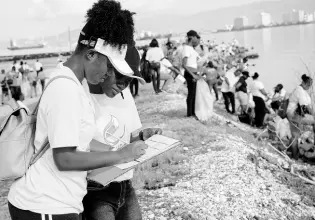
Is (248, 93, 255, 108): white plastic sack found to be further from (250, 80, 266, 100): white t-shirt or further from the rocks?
the rocks

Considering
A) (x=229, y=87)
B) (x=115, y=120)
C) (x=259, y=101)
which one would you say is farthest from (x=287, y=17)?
(x=115, y=120)

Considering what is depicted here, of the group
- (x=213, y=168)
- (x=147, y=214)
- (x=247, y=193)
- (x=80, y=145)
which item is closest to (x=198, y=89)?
(x=213, y=168)

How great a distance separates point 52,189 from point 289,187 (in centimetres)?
395

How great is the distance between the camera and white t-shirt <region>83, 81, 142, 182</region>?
6.27 ft

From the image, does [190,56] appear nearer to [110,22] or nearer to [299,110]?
[299,110]

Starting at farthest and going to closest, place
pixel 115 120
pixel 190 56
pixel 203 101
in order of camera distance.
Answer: pixel 203 101, pixel 190 56, pixel 115 120

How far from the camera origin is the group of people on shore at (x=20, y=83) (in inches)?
592

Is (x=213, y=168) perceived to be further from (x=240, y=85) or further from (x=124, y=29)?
(x=240, y=85)

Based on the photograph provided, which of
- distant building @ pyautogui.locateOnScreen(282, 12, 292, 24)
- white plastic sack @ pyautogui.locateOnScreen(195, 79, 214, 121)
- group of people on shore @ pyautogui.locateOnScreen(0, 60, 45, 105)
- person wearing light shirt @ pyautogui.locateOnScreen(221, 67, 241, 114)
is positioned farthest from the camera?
distant building @ pyautogui.locateOnScreen(282, 12, 292, 24)

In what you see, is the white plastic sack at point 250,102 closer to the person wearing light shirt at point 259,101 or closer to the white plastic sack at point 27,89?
the person wearing light shirt at point 259,101

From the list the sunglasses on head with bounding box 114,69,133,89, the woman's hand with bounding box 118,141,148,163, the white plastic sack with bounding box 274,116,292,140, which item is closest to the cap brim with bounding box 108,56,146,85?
the sunglasses on head with bounding box 114,69,133,89

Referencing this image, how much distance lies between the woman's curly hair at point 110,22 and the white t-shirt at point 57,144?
0.22 meters

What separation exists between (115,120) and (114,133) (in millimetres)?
71

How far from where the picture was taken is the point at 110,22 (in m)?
1.62
